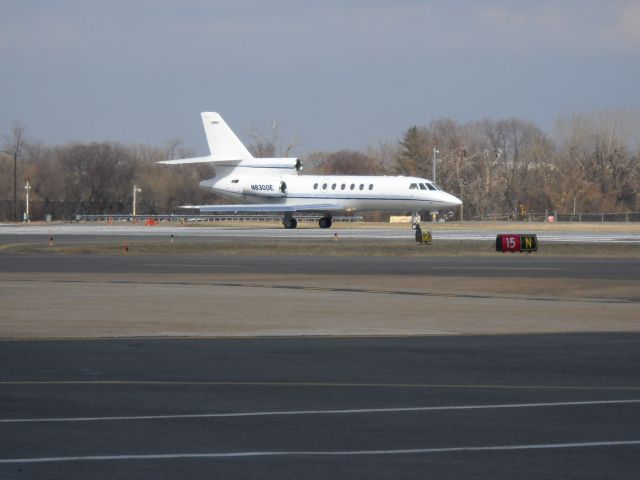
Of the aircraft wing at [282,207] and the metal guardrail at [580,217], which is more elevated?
the aircraft wing at [282,207]

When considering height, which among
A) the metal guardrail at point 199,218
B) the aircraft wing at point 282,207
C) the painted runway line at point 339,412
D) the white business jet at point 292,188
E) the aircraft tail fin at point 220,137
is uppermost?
the aircraft tail fin at point 220,137

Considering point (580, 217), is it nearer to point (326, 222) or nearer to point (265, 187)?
point (326, 222)

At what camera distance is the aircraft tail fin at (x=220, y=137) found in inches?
3157

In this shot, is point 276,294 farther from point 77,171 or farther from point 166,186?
point 77,171

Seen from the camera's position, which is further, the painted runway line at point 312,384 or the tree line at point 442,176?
the tree line at point 442,176

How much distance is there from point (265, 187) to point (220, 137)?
6148 millimetres

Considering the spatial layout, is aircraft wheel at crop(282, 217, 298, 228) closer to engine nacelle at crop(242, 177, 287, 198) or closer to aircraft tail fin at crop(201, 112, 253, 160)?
engine nacelle at crop(242, 177, 287, 198)

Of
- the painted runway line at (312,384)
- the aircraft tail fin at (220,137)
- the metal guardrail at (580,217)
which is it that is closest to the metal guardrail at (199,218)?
the aircraft tail fin at (220,137)

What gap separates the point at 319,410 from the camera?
1199 cm

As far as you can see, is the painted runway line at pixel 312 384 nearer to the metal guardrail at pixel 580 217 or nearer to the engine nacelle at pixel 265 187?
the engine nacelle at pixel 265 187

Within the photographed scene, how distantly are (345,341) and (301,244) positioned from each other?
108 feet

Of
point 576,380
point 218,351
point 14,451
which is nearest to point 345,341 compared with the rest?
point 218,351

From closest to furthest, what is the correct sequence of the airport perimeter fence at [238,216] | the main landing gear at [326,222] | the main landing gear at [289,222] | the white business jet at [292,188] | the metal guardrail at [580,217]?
the white business jet at [292,188] → the main landing gear at [289,222] → the main landing gear at [326,222] → the airport perimeter fence at [238,216] → the metal guardrail at [580,217]

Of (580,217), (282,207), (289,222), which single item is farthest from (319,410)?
(580,217)
